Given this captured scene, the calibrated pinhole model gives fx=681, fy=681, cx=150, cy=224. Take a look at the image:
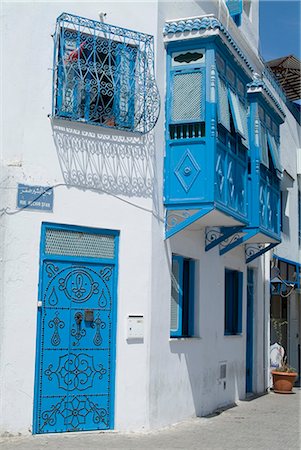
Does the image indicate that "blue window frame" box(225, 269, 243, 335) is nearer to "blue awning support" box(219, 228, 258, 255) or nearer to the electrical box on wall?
"blue awning support" box(219, 228, 258, 255)

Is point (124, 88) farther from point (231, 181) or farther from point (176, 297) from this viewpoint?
point (176, 297)

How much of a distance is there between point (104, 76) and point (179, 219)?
2644 mm

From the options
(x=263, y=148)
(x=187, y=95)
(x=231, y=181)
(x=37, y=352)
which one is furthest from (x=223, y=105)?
(x=37, y=352)

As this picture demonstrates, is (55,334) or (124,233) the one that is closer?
(55,334)

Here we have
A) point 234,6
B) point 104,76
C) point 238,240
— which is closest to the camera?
point 104,76

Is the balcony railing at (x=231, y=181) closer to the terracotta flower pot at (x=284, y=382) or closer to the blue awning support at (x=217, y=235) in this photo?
the blue awning support at (x=217, y=235)

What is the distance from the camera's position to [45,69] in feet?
34.5

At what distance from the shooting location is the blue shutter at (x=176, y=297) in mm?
11875

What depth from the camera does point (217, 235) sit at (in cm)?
1296

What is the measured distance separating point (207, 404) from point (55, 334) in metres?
3.96

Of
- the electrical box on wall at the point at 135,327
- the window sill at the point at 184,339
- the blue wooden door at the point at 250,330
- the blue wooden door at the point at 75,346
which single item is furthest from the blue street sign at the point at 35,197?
the blue wooden door at the point at 250,330

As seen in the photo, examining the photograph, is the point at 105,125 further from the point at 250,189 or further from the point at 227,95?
the point at 250,189

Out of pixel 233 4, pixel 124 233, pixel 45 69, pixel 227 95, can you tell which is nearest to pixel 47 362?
pixel 124 233

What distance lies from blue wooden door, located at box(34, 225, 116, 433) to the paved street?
302mm
